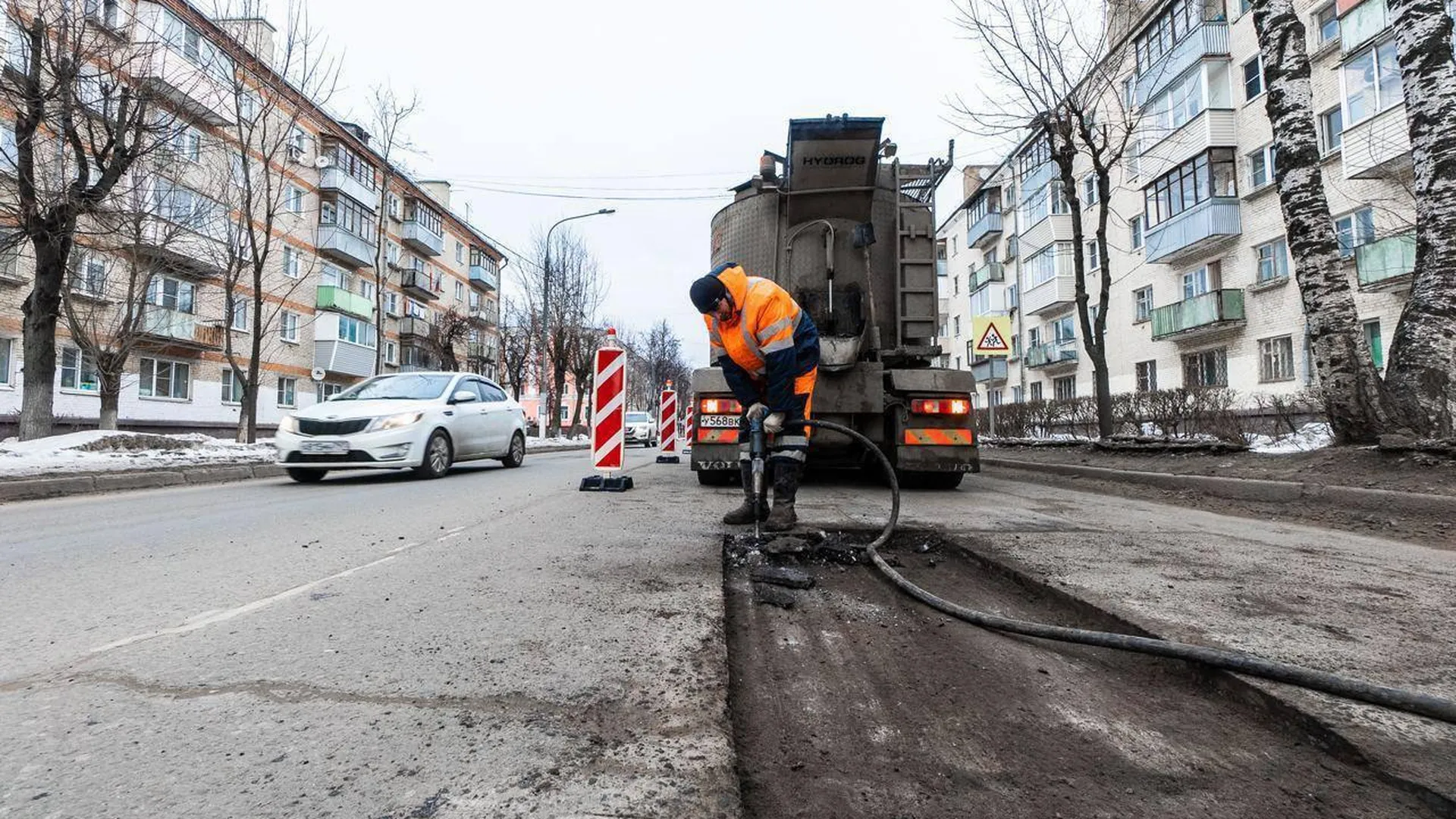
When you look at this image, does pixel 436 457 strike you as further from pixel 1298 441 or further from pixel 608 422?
pixel 1298 441

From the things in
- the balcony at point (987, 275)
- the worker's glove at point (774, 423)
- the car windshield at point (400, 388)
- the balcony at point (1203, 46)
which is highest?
the balcony at point (1203, 46)

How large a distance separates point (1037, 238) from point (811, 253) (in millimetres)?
28831

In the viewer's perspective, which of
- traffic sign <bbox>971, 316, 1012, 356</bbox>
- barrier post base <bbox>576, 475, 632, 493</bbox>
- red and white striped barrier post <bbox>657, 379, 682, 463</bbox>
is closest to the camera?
barrier post base <bbox>576, 475, 632, 493</bbox>

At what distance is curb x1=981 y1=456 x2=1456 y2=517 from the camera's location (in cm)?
507

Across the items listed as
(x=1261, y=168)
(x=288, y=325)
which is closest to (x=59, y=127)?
(x=288, y=325)

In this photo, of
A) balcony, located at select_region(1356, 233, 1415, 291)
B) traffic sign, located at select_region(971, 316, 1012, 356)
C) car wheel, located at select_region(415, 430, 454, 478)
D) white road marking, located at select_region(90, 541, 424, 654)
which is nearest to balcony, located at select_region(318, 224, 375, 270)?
car wheel, located at select_region(415, 430, 454, 478)

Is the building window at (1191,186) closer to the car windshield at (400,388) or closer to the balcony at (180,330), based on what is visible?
the car windshield at (400,388)

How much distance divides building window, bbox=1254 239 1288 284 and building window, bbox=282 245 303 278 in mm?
34097

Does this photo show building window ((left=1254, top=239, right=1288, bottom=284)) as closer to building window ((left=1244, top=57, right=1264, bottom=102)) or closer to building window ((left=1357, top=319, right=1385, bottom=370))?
building window ((left=1357, top=319, right=1385, bottom=370))

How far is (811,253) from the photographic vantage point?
748cm

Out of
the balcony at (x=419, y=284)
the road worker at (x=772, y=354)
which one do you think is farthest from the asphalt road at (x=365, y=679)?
the balcony at (x=419, y=284)

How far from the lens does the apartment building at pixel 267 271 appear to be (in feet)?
45.2

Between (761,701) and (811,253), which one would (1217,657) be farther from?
(811,253)

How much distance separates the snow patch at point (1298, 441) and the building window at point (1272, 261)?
14.0m
